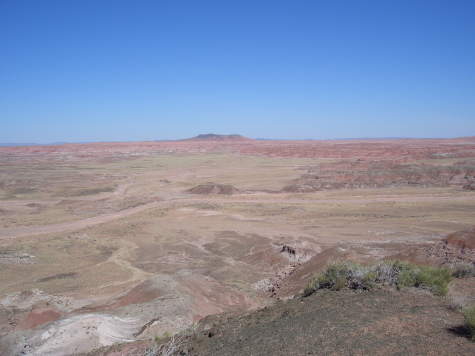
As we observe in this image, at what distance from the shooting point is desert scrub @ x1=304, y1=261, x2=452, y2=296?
10195mm

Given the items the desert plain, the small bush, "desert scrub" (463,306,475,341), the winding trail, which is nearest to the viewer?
"desert scrub" (463,306,475,341)

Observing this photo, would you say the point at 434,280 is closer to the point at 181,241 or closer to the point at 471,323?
the point at 471,323

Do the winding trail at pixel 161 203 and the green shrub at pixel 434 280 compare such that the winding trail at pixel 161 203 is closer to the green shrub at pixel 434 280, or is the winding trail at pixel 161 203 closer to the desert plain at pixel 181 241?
the desert plain at pixel 181 241

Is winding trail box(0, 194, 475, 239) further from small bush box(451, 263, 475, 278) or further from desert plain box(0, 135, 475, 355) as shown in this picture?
small bush box(451, 263, 475, 278)

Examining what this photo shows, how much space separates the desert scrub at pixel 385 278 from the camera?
10195 mm

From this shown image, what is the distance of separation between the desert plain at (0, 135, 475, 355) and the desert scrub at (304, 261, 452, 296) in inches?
185

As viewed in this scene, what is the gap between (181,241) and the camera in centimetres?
2677

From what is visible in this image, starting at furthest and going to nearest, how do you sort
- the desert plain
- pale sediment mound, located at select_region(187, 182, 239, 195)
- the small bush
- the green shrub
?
pale sediment mound, located at select_region(187, 182, 239, 195), the desert plain, the small bush, the green shrub

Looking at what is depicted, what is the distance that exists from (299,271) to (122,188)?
41.7m

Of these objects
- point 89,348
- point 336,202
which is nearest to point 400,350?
point 89,348

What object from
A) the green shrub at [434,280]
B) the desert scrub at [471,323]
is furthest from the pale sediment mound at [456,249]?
the desert scrub at [471,323]

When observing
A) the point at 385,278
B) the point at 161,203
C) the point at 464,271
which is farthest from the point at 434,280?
the point at 161,203

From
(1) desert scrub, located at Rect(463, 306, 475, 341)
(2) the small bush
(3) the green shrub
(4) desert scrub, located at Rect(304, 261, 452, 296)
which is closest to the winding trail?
(4) desert scrub, located at Rect(304, 261, 452, 296)

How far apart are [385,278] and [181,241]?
60.7 feet
